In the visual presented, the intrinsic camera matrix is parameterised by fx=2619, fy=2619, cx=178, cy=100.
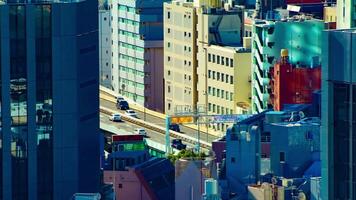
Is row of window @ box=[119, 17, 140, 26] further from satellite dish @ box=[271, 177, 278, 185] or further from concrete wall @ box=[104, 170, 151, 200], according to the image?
satellite dish @ box=[271, 177, 278, 185]

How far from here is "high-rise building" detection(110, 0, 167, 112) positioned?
122 metres

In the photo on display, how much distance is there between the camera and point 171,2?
4724 inches

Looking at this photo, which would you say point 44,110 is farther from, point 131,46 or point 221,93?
point 131,46

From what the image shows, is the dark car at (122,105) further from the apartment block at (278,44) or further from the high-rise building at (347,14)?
the high-rise building at (347,14)

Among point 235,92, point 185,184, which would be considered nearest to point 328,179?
point 185,184

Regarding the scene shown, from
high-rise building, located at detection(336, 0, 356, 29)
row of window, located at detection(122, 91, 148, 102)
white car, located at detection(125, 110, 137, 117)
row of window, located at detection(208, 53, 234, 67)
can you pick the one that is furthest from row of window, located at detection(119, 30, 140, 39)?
high-rise building, located at detection(336, 0, 356, 29)

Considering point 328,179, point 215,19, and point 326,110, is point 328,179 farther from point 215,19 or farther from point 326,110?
point 215,19

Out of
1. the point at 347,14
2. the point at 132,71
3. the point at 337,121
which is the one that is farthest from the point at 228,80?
the point at 337,121

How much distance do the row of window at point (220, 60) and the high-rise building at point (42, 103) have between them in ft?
141

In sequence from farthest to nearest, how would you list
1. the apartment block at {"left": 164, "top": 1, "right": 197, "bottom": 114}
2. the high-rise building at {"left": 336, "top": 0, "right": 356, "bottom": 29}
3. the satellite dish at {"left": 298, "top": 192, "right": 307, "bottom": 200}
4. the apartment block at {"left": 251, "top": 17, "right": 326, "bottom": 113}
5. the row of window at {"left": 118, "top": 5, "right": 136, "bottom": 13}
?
the row of window at {"left": 118, "top": 5, "right": 136, "bottom": 13}, the apartment block at {"left": 164, "top": 1, "right": 197, "bottom": 114}, the apartment block at {"left": 251, "top": 17, "right": 326, "bottom": 113}, the satellite dish at {"left": 298, "top": 192, "right": 307, "bottom": 200}, the high-rise building at {"left": 336, "top": 0, "right": 356, "bottom": 29}

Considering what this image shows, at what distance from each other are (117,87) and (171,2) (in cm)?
837

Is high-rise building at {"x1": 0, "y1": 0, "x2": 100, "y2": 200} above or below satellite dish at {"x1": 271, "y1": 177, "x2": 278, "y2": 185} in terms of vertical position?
above

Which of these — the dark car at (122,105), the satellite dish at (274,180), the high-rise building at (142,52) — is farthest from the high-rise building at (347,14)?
the high-rise building at (142,52)

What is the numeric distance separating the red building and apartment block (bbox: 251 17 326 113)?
152 centimetres
